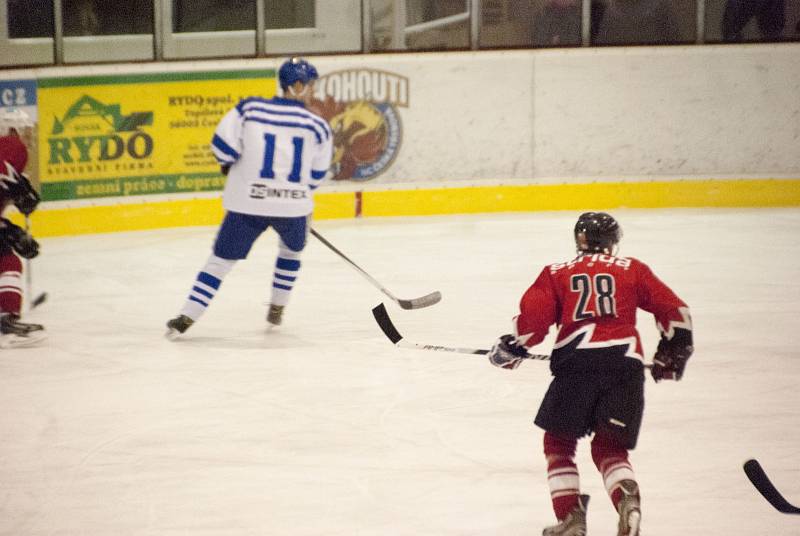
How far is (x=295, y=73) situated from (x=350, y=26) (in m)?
3.62

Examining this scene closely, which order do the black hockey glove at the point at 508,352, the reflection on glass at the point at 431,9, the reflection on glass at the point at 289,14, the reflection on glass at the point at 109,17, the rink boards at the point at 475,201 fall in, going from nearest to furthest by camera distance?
the black hockey glove at the point at 508,352 < the rink boards at the point at 475,201 < the reflection on glass at the point at 109,17 < the reflection on glass at the point at 289,14 < the reflection on glass at the point at 431,9

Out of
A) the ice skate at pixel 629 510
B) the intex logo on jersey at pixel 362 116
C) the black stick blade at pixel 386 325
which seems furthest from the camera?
the intex logo on jersey at pixel 362 116

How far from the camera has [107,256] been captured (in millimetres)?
7637

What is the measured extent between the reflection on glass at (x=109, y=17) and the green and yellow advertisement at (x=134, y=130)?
46 cm

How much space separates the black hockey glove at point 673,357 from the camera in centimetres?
322

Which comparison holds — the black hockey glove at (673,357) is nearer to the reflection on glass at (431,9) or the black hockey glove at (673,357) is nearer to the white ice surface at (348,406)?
the white ice surface at (348,406)

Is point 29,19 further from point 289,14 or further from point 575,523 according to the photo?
point 575,523

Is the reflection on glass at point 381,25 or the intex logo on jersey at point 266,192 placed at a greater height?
the reflection on glass at point 381,25

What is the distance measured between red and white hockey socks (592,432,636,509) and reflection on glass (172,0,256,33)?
6.19 metres

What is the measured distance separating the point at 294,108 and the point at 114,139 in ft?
9.75

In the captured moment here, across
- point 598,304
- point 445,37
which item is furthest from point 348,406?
point 445,37

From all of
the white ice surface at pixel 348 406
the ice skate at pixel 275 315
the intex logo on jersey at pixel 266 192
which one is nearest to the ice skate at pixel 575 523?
the white ice surface at pixel 348 406

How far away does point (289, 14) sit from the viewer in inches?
358

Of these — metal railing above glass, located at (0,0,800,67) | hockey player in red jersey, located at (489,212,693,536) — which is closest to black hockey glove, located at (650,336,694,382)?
hockey player in red jersey, located at (489,212,693,536)
